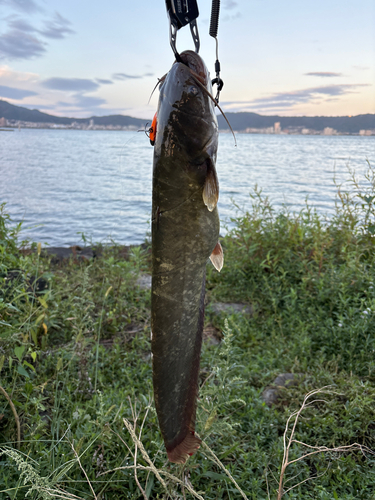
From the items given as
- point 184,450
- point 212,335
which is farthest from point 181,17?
point 212,335

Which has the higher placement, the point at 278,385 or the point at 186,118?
the point at 186,118

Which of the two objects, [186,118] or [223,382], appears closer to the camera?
[186,118]

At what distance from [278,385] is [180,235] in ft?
7.81

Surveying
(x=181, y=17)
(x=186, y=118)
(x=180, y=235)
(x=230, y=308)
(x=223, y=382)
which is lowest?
(x=230, y=308)

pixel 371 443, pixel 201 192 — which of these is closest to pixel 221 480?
pixel 371 443

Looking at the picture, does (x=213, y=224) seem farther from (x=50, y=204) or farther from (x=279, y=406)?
(x=50, y=204)

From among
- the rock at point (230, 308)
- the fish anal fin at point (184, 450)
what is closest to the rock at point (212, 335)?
the rock at point (230, 308)

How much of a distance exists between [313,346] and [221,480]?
2053 millimetres

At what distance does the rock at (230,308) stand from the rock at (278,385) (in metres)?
1.36

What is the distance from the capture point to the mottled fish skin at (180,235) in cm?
138

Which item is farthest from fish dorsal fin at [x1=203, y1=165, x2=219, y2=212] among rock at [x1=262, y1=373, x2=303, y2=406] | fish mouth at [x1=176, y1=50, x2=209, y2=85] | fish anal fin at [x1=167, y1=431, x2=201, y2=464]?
rock at [x1=262, y1=373, x2=303, y2=406]

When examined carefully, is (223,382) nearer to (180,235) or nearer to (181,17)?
(180,235)

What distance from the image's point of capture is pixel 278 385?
322cm

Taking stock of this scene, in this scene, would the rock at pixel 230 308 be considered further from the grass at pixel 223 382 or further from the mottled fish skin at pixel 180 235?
the mottled fish skin at pixel 180 235
